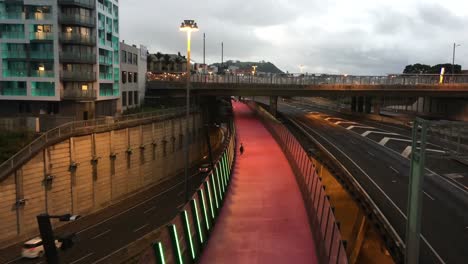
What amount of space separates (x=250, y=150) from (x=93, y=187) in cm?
1563

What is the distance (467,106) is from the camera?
76938 millimetres

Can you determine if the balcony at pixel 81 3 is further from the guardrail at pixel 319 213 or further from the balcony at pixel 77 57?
the guardrail at pixel 319 213

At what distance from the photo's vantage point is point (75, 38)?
53.7 metres

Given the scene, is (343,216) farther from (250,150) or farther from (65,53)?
(65,53)

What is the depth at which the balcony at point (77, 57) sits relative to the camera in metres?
53.1

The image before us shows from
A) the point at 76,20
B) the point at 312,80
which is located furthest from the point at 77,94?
the point at 312,80

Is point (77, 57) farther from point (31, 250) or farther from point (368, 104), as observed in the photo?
point (368, 104)

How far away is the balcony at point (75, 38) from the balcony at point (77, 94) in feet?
20.7

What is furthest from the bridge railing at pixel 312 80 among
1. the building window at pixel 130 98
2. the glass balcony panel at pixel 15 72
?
the glass balcony panel at pixel 15 72

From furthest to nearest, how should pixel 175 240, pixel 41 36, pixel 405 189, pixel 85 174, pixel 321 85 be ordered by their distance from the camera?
pixel 321 85 → pixel 41 36 → pixel 85 174 → pixel 405 189 → pixel 175 240

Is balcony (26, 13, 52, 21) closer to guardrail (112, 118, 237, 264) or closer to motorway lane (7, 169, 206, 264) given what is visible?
motorway lane (7, 169, 206, 264)

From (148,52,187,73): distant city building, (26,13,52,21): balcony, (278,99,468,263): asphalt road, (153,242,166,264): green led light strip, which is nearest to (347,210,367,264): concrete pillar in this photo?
(278,99,468,263): asphalt road

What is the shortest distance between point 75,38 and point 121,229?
29173 millimetres

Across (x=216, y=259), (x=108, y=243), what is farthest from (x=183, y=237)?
(x=108, y=243)
